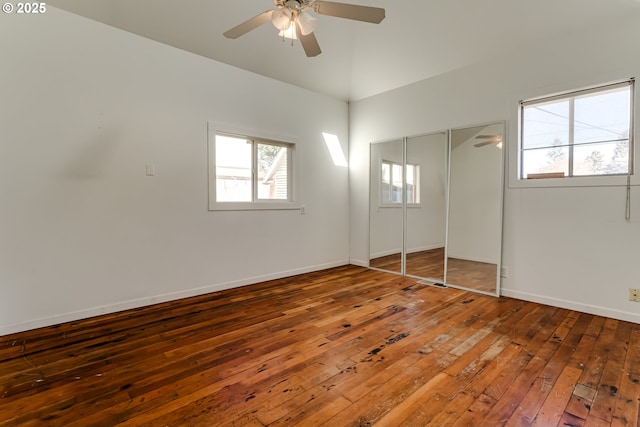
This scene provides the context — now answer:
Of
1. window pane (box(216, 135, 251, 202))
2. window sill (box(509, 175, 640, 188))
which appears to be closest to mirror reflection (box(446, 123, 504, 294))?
window sill (box(509, 175, 640, 188))

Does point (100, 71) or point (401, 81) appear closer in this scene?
point (100, 71)

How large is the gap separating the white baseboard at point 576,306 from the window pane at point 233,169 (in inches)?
138

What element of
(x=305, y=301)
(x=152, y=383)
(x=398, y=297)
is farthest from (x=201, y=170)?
(x=398, y=297)

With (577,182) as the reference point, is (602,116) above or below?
above

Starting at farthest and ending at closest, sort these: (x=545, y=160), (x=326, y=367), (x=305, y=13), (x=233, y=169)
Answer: (x=233, y=169), (x=545, y=160), (x=305, y=13), (x=326, y=367)

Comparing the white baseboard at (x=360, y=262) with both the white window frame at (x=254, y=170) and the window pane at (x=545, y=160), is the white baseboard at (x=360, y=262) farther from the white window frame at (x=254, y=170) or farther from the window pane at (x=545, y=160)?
the window pane at (x=545, y=160)

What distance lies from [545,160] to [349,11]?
267cm

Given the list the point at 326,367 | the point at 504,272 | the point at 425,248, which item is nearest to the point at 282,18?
the point at 326,367

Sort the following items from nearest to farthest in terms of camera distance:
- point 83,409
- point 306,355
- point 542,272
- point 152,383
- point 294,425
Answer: point 294,425 < point 83,409 < point 152,383 < point 306,355 < point 542,272

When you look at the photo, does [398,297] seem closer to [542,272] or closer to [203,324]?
[542,272]

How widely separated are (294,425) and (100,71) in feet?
11.3

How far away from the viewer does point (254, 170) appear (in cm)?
403

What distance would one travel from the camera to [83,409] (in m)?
1.55

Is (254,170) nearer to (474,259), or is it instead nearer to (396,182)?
(396,182)
